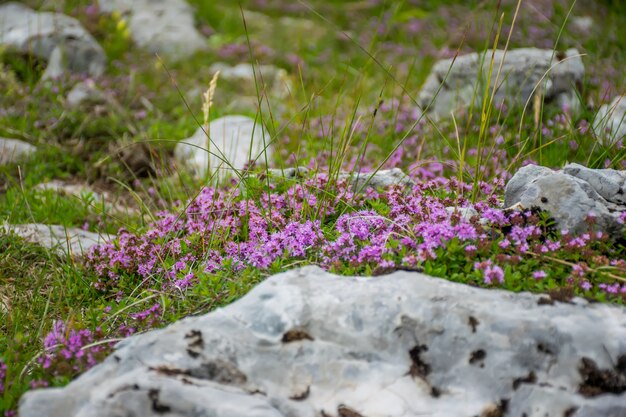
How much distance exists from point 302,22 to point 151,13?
2775 millimetres

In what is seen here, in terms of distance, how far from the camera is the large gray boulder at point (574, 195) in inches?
146

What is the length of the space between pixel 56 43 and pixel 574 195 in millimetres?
7846

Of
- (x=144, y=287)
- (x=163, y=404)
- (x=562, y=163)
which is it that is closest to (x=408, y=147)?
(x=562, y=163)

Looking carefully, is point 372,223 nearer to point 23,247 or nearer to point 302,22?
point 23,247

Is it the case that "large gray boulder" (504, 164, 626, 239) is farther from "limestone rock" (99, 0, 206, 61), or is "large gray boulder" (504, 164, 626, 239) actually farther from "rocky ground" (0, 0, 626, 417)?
"limestone rock" (99, 0, 206, 61)

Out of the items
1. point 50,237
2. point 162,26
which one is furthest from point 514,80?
point 162,26

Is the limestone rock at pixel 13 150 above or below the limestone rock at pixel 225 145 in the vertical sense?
below

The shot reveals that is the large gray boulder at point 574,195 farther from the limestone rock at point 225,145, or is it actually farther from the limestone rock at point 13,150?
the limestone rock at point 13,150

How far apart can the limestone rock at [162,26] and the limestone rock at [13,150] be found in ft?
12.4

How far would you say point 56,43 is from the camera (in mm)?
9383

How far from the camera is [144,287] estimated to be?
441 centimetres

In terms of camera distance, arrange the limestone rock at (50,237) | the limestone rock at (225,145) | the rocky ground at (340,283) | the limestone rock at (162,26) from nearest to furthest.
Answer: the rocky ground at (340,283)
the limestone rock at (50,237)
the limestone rock at (225,145)
the limestone rock at (162,26)

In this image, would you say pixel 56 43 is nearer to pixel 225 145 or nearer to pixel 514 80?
pixel 225 145

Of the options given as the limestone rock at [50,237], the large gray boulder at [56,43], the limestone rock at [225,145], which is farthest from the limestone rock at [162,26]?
the limestone rock at [50,237]
